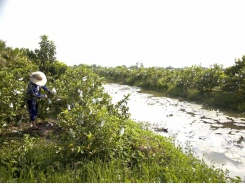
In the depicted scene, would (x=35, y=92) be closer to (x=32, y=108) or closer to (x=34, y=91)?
(x=34, y=91)

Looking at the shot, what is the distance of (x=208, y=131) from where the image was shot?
6965 mm

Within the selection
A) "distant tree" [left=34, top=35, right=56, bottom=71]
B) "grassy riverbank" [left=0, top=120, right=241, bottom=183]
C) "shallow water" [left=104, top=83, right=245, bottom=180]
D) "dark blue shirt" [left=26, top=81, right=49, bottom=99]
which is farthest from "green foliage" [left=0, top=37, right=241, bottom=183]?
"distant tree" [left=34, top=35, right=56, bottom=71]

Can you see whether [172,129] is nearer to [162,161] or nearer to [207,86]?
[162,161]

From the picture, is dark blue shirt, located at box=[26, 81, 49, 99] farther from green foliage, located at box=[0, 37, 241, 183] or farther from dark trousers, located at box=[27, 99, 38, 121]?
green foliage, located at box=[0, 37, 241, 183]

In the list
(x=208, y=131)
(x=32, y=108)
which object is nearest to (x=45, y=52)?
(x=32, y=108)

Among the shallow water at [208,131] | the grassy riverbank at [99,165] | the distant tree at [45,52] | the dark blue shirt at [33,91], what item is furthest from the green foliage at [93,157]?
the distant tree at [45,52]

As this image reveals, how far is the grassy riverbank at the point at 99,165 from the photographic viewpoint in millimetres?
3170

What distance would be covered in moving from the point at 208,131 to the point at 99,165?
15.4 feet

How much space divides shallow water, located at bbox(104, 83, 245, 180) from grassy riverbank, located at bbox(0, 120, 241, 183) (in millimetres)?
941

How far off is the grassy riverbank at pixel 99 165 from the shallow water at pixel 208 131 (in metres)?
0.94

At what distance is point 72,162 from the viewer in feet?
11.5

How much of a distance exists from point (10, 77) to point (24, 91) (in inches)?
18.1

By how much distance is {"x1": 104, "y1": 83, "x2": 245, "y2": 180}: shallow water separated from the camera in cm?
505

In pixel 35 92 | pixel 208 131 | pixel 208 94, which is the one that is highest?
pixel 35 92
